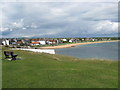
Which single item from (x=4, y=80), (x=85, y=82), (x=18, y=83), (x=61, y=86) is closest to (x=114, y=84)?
(x=85, y=82)

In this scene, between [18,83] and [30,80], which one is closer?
[18,83]

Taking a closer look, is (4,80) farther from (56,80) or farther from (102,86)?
(102,86)

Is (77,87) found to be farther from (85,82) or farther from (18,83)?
(18,83)

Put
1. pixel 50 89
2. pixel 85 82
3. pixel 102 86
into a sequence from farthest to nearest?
1. pixel 85 82
2. pixel 102 86
3. pixel 50 89

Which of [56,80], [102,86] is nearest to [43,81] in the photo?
[56,80]

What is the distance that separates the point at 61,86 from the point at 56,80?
107 centimetres

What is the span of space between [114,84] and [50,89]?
3512mm

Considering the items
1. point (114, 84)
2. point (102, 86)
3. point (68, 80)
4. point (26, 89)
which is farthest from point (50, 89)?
point (114, 84)

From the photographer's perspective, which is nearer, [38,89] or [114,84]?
[38,89]

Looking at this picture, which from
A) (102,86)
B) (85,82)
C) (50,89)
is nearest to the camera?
(50,89)

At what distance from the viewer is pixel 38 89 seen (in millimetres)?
7074

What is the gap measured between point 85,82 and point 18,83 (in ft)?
11.9

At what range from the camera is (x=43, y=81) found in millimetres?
8258

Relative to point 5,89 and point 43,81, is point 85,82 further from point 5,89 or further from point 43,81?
point 5,89
